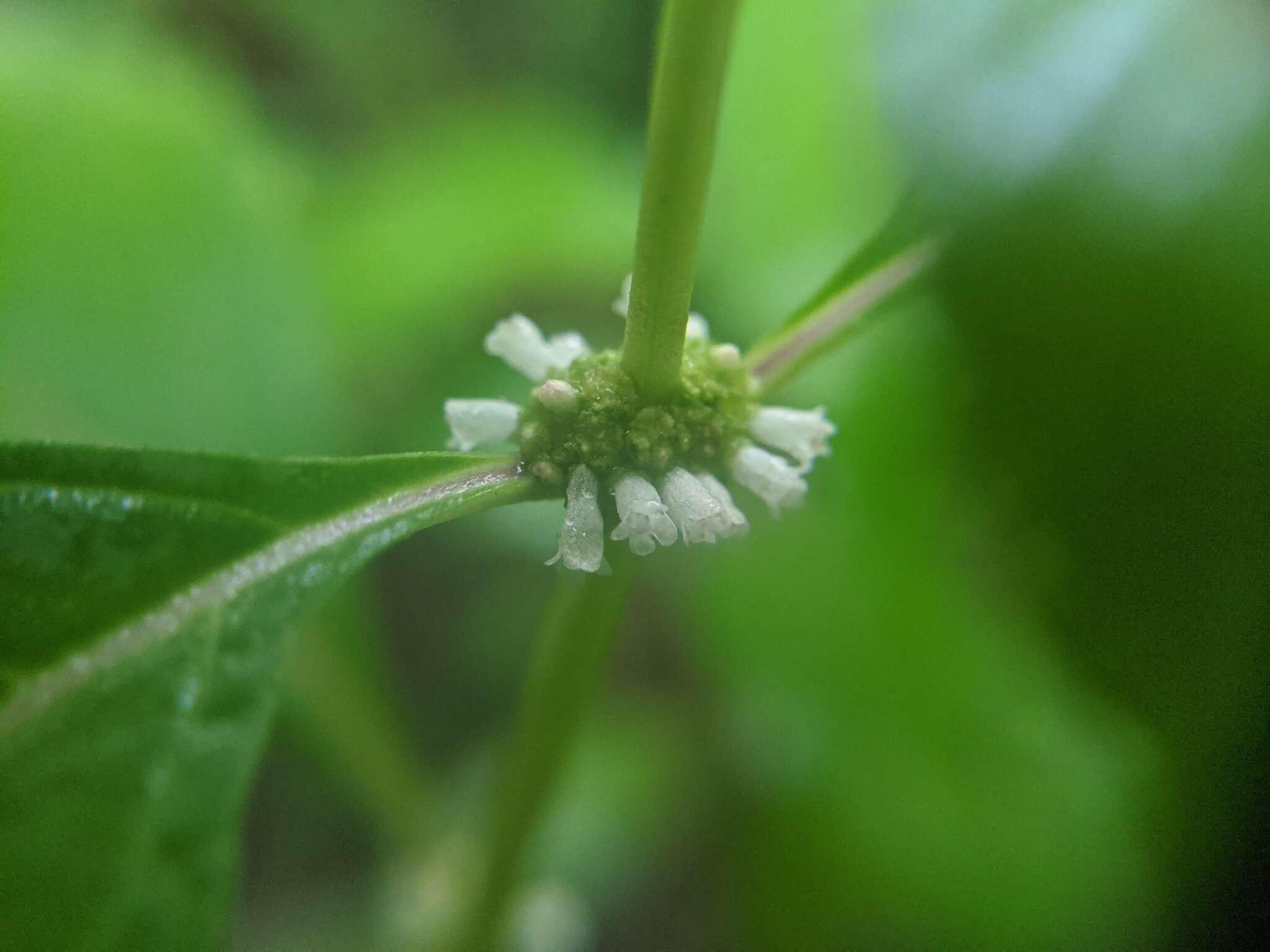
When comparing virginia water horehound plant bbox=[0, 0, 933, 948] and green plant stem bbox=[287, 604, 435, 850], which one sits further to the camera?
green plant stem bbox=[287, 604, 435, 850]

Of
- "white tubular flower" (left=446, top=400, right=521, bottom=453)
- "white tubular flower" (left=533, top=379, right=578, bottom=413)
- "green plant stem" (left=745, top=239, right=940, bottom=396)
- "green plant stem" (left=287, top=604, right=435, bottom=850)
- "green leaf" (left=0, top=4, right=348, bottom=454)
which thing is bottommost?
"white tubular flower" (left=533, top=379, right=578, bottom=413)

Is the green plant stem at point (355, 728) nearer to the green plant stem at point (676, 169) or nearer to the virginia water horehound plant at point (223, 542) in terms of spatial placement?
the virginia water horehound plant at point (223, 542)

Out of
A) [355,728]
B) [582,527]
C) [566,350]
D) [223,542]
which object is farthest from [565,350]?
[355,728]

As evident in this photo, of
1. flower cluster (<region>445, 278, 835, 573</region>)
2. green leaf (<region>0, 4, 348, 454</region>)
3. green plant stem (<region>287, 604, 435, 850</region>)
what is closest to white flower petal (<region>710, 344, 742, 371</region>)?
flower cluster (<region>445, 278, 835, 573</region>)

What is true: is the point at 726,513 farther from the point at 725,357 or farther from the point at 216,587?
the point at 216,587

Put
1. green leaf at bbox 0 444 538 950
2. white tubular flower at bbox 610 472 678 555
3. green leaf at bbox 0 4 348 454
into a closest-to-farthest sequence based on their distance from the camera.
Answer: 1. green leaf at bbox 0 444 538 950
2. white tubular flower at bbox 610 472 678 555
3. green leaf at bbox 0 4 348 454

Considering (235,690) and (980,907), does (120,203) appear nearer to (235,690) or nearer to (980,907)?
(235,690)

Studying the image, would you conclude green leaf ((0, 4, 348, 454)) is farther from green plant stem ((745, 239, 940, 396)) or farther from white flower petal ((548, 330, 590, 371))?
green plant stem ((745, 239, 940, 396))
